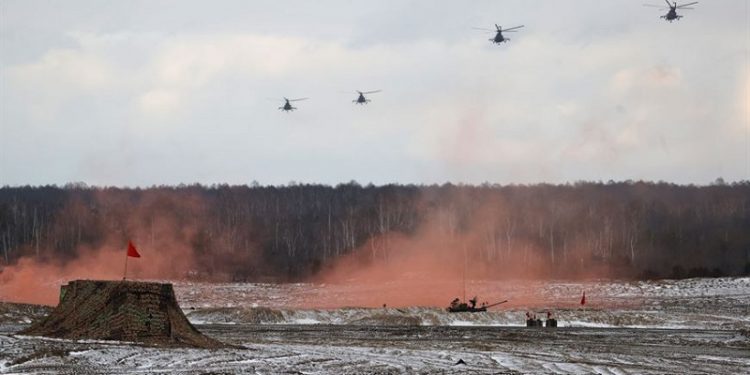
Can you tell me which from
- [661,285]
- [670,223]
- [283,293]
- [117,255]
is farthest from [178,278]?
[670,223]

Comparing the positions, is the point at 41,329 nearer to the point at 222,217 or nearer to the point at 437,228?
the point at 437,228

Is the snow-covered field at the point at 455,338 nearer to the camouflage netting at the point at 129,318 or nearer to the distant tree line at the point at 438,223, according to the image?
the camouflage netting at the point at 129,318

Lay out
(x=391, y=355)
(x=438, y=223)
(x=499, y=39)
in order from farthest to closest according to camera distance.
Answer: (x=438, y=223), (x=499, y=39), (x=391, y=355)

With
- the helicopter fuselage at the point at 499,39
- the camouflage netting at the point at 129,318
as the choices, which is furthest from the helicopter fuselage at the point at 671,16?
the camouflage netting at the point at 129,318

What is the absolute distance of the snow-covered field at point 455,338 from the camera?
120ft

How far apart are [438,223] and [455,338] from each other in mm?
106908

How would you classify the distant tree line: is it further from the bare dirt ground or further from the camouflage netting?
the camouflage netting

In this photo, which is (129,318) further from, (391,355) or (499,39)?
(499,39)

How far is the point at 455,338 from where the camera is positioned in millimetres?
57031

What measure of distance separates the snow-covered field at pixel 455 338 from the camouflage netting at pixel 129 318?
1973mm

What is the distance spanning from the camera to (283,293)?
117m

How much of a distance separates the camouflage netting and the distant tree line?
92520mm

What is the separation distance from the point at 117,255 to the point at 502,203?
70531 millimetres

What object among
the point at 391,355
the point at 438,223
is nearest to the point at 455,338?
the point at 391,355
